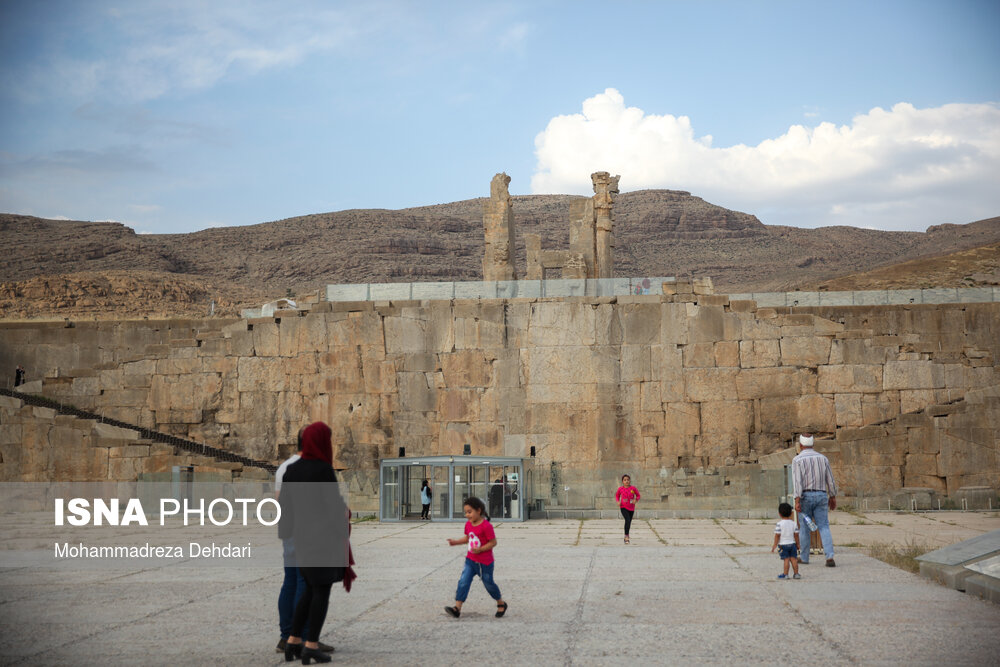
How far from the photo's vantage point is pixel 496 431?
27688 mm

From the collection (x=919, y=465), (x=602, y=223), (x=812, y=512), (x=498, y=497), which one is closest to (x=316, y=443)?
(x=812, y=512)

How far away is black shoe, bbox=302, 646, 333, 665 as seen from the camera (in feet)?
23.7

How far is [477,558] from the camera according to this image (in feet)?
30.7

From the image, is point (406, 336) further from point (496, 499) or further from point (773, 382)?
point (773, 382)

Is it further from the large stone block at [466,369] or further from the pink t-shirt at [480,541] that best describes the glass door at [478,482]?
the pink t-shirt at [480,541]

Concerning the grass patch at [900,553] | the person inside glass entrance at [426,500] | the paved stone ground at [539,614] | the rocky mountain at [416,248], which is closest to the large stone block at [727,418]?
the person inside glass entrance at [426,500]

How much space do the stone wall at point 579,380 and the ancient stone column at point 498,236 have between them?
2.67m

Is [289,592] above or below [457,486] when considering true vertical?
above

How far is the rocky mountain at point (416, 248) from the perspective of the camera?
106625 mm

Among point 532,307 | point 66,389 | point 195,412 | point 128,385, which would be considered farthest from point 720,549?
point 66,389

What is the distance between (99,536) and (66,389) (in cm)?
1353

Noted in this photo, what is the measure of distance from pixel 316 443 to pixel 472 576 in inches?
103

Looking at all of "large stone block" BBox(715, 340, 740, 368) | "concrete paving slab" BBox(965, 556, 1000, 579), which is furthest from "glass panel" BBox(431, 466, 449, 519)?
"concrete paving slab" BBox(965, 556, 1000, 579)

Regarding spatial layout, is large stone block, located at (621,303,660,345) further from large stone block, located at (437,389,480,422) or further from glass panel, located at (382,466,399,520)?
glass panel, located at (382,466,399,520)
